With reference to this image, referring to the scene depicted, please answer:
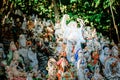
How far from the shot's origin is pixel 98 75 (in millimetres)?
14070

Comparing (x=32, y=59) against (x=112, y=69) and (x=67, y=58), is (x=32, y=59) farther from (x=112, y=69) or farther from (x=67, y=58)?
(x=112, y=69)

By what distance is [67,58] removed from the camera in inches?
631

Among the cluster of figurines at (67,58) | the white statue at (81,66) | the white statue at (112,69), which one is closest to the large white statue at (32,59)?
the cluster of figurines at (67,58)

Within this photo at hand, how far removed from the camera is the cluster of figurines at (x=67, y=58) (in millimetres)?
14328

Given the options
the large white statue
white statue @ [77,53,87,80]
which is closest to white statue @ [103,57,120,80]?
white statue @ [77,53,87,80]

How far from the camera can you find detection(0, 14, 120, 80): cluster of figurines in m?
14.3

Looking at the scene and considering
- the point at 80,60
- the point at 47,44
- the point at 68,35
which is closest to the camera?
the point at 80,60

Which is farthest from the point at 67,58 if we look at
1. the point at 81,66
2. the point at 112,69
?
the point at 112,69

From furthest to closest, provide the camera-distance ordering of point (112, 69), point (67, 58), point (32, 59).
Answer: point (32, 59)
point (67, 58)
point (112, 69)

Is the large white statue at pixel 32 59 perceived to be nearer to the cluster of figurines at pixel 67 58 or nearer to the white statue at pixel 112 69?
the cluster of figurines at pixel 67 58

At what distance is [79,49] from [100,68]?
161 centimetres

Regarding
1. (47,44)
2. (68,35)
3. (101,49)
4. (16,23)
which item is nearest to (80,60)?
(101,49)

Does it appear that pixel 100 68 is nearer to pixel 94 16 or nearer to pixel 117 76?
pixel 117 76

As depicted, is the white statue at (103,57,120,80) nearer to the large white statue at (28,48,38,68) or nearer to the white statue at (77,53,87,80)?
the white statue at (77,53,87,80)
